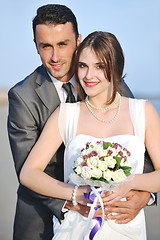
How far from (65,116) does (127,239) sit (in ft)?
3.34

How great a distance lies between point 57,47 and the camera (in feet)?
11.9

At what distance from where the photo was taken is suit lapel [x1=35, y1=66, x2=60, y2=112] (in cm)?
360

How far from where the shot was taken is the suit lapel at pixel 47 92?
360 cm

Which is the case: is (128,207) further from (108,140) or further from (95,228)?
(108,140)

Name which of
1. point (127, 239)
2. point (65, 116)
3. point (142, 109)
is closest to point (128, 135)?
point (142, 109)

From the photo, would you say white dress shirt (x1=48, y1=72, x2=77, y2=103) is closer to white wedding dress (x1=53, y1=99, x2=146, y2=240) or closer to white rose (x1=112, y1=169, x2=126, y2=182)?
white wedding dress (x1=53, y1=99, x2=146, y2=240)

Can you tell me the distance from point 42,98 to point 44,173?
2.34 ft

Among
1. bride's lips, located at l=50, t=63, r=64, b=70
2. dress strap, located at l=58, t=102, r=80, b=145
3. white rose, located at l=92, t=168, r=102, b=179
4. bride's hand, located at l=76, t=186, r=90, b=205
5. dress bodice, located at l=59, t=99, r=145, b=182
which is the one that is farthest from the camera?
bride's lips, located at l=50, t=63, r=64, b=70

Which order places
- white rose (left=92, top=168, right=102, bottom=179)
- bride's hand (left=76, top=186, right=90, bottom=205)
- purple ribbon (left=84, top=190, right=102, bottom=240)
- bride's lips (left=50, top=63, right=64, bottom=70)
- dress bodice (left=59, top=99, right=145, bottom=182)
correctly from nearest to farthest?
white rose (left=92, top=168, right=102, bottom=179)
purple ribbon (left=84, top=190, right=102, bottom=240)
bride's hand (left=76, top=186, right=90, bottom=205)
dress bodice (left=59, top=99, right=145, bottom=182)
bride's lips (left=50, top=63, right=64, bottom=70)

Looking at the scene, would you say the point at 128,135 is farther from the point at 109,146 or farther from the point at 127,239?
the point at 127,239

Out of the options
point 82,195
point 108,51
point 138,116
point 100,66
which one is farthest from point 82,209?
point 108,51

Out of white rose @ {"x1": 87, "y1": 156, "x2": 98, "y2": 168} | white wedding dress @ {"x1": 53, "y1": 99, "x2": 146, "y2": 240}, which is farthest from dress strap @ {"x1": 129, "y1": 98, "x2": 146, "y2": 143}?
white rose @ {"x1": 87, "y1": 156, "x2": 98, "y2": 168}

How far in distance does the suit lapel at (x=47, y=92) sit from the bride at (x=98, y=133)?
0.21m

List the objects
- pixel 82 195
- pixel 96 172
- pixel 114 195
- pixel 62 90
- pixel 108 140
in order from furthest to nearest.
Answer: pixel 62 90, pixel 108 140, pixel 82 195, pixel 114 195, pixel 96 172
